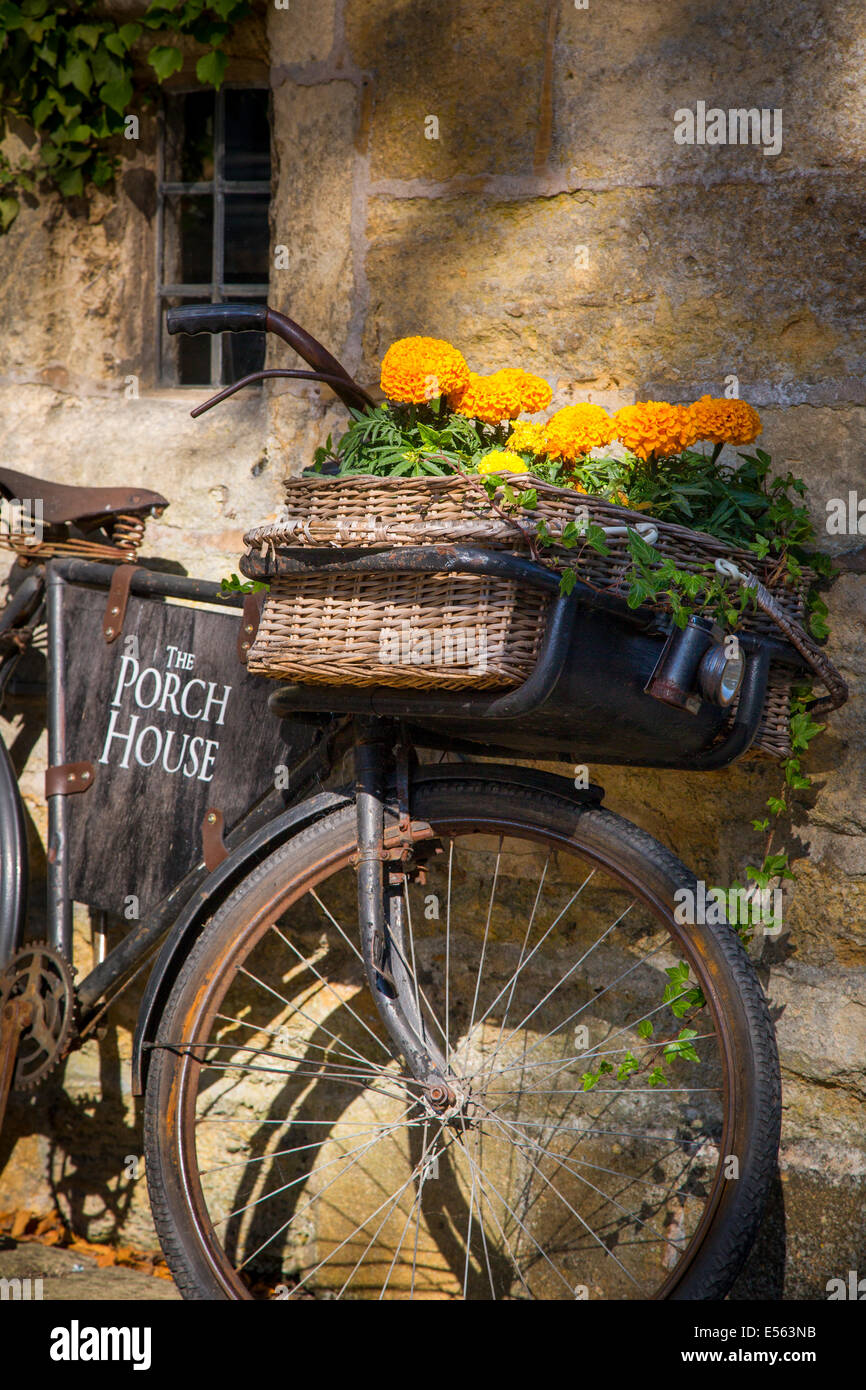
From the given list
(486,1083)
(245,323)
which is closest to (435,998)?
(486,1083)

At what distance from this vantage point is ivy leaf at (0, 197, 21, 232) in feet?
8.64

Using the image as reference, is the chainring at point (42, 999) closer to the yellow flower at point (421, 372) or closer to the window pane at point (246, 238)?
the yellow flower at point (421, 372)

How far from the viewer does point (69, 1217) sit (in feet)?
8.35

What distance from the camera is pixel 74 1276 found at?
230cm

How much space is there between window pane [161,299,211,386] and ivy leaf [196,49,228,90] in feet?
1.55

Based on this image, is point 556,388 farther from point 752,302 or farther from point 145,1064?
point 145,1064

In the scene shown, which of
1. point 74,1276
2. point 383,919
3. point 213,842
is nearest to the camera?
point 383,919

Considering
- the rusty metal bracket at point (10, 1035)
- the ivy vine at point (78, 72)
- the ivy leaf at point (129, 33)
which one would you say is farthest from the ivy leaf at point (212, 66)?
the rusty metal bracket at point (10, 1035)

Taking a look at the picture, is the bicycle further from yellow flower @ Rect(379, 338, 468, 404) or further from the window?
the window

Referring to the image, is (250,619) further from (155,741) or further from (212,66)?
(212,66)

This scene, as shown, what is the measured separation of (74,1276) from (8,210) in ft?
7.59

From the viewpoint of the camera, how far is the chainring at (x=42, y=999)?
2.11 m

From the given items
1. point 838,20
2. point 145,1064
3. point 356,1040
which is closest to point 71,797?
point 145,1064

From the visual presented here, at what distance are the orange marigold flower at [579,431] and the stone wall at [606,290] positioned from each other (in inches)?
19.7
